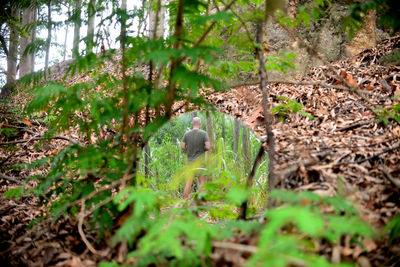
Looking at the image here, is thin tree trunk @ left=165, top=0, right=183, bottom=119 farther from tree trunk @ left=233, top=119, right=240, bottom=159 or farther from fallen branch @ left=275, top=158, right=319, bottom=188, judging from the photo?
tree trunk @ left=233, top=119, right=240, bottom=159

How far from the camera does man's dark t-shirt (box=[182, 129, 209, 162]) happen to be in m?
2.79

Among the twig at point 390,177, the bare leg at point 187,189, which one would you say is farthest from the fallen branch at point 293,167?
the bare leg at point 187,189

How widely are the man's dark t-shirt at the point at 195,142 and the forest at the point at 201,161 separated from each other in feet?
0.08

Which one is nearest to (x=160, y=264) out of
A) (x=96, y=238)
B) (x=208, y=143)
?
(x=96, y=238)

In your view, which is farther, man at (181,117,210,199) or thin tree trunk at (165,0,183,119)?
man at (181,117,210,199)

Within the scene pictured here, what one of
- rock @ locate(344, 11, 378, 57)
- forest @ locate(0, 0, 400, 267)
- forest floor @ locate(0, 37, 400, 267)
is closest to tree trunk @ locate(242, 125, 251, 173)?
forest @ locate(0, 0, 400, 267)

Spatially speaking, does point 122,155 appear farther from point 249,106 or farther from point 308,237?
point 249,106

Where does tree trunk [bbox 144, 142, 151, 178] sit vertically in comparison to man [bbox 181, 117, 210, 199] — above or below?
below

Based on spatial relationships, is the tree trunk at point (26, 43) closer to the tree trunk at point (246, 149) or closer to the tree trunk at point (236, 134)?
the tree trunk at point (236, 134)

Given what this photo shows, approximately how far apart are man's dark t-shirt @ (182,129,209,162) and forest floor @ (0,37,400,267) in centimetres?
Answer: 82

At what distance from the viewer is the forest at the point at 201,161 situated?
136cm

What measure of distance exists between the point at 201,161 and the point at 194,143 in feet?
0.98

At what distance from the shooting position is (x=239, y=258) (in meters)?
1.34

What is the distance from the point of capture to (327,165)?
2137mm
